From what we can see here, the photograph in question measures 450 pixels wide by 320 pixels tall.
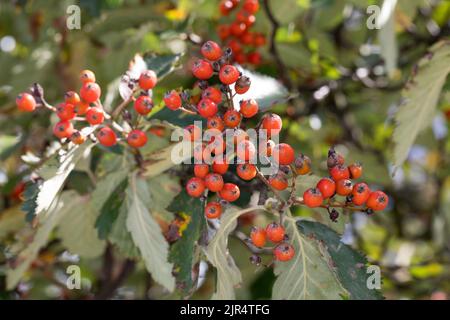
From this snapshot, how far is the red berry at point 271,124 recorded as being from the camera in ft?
6.60

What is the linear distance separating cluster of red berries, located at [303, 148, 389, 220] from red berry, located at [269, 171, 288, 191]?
0.07 m

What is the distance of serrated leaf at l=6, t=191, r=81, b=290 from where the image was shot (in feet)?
8.40

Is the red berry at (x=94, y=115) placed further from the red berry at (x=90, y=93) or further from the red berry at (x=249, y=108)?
the red berry at (x=249, y=108)

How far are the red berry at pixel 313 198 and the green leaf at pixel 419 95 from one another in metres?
0.68

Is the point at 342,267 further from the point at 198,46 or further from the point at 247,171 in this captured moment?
the point at 198,46

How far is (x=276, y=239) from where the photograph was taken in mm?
2018

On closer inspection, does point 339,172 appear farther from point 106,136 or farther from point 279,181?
point 106,136

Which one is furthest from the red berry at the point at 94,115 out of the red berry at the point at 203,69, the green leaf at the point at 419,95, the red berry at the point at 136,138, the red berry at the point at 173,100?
the green leaf at the point at 419,95

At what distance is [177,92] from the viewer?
214cm

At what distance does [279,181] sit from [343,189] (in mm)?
203

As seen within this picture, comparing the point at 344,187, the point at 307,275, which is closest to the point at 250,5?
the point at 344,187
